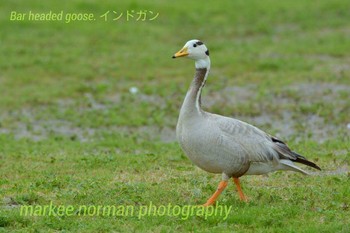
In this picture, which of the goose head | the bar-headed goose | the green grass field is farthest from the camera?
the goose head

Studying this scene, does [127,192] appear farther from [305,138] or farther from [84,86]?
[84,86]

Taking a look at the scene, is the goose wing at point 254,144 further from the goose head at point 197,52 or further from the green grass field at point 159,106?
the goose head at point 197,52

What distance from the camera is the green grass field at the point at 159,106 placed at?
9133mm

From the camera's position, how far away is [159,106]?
55.7 ft

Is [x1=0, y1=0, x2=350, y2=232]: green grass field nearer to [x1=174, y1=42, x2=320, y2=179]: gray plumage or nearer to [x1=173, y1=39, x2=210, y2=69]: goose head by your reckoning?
[x1=174, y1=42, x2=320, y2=179]: gray plumage

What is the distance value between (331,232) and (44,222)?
2.95 metres

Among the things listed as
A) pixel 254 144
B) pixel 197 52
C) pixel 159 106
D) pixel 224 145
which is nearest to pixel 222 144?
pixel 224 145

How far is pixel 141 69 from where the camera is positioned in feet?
66.1

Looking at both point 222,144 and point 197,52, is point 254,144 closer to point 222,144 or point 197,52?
point 222,144

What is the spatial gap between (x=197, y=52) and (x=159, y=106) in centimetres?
762

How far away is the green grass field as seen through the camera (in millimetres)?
9133

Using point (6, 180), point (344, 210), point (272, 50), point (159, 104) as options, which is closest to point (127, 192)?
point (6, 180)

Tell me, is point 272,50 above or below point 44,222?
above

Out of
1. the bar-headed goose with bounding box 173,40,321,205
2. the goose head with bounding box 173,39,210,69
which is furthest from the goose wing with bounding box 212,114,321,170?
the goose head with bounding box 173,39,210,69
